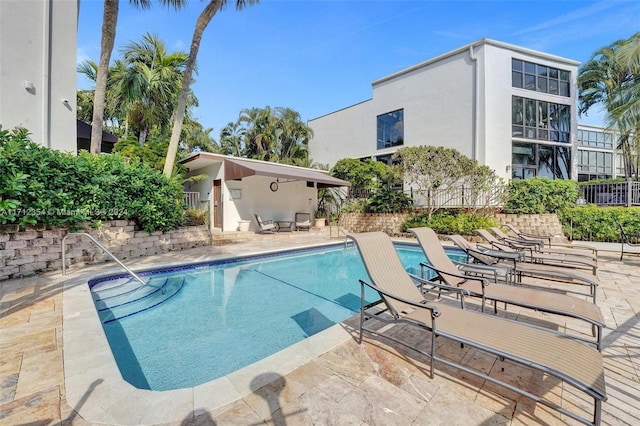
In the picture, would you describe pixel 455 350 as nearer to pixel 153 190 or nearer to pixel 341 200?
pixel 153 190

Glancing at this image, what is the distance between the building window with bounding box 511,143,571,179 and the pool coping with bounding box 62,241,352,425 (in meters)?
19.1

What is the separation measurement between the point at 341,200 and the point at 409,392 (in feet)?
59.5

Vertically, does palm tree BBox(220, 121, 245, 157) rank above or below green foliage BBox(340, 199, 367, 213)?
above

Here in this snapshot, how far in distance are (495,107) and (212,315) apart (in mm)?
18659

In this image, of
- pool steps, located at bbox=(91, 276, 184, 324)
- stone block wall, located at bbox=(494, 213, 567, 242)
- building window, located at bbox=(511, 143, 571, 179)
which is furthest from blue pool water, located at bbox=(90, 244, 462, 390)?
building window, located at bbox=(511, 143, 571, 179)

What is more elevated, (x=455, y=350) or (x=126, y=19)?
(x=126, y=19)

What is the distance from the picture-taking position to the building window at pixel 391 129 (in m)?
20.6

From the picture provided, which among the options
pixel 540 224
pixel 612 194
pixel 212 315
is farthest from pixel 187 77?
pixel 612 194

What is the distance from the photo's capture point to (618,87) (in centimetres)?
1761

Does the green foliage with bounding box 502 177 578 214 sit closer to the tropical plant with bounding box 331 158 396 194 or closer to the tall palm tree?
the tropical plant with bounding box 331 158 396 194

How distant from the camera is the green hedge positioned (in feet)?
19.8

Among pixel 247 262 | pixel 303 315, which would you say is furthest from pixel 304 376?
pixel 247 262

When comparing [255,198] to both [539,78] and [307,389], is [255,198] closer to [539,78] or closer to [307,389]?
[307,389]

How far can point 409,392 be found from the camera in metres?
2.39
